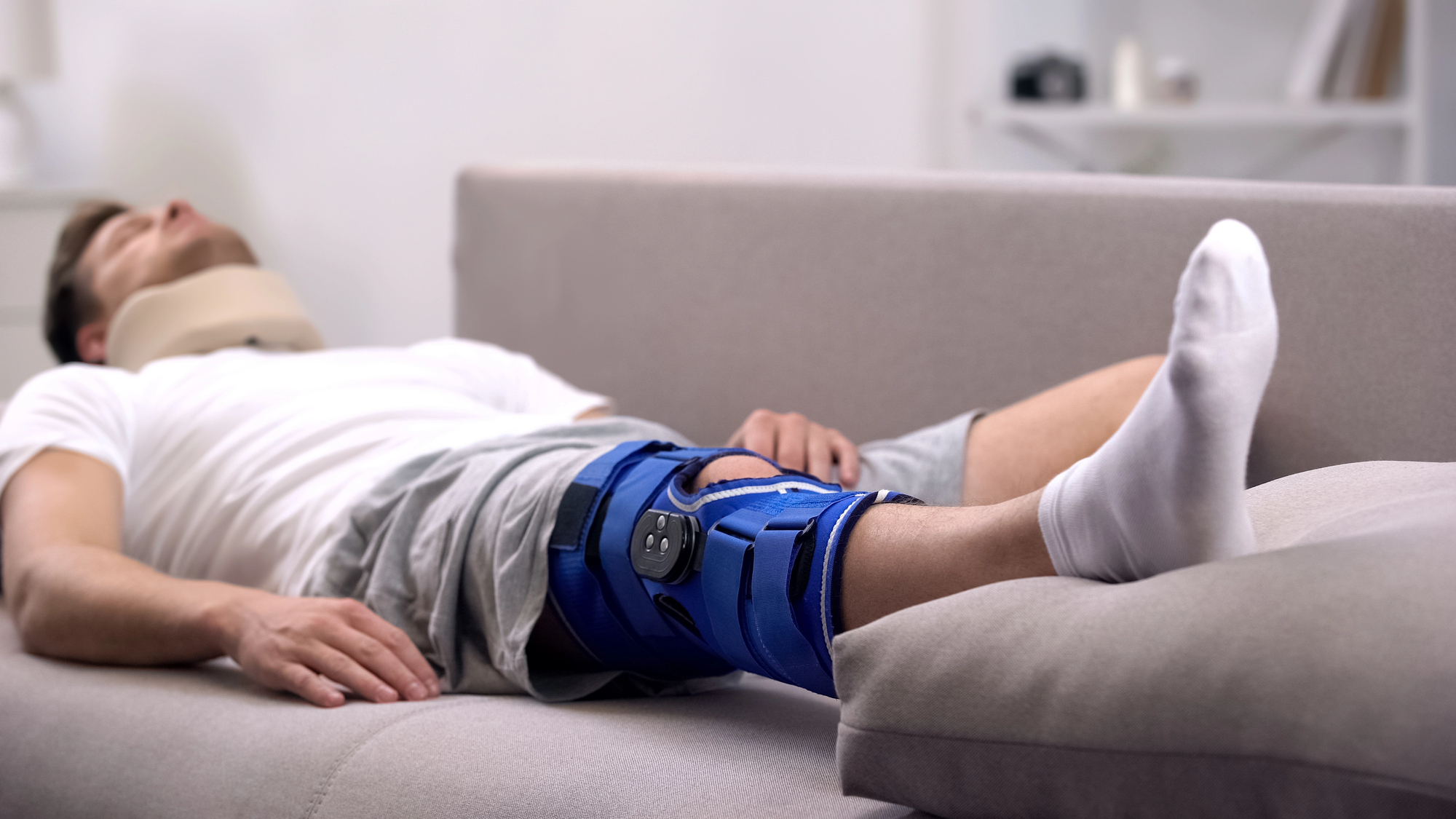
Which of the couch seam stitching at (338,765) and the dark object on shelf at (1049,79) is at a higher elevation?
the dark object on shelf at (1049,79)

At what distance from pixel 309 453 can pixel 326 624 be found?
0.35 m

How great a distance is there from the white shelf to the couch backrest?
4.02ft

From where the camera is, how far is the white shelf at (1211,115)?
2.36 metres

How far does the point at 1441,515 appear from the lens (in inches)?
24.4

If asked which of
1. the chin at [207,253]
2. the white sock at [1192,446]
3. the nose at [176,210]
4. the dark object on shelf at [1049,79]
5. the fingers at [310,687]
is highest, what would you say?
the dark object on shelf at [1049,79]

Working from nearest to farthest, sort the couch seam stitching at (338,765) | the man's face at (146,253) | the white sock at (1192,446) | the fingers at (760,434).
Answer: the white sock at (1192,446) → the couch seam stitching at (338,765) → the fingers at (760,434) → the man's face at (146,253)

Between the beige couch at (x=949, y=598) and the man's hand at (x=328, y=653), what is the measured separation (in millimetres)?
27

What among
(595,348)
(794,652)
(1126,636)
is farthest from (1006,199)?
(1126,636)

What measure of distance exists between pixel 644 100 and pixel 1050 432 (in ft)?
5.86

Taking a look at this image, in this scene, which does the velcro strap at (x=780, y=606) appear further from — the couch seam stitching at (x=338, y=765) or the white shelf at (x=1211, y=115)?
the white shelf at (x=1211, y=115)

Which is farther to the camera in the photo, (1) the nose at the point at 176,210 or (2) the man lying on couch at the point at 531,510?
(1) the nose at the point at 176,210

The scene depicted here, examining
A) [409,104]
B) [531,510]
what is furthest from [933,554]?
[409,104]

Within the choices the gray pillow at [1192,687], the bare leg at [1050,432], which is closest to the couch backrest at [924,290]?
the bare leg at [1050,432]

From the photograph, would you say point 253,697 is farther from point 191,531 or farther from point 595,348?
point 595,348
